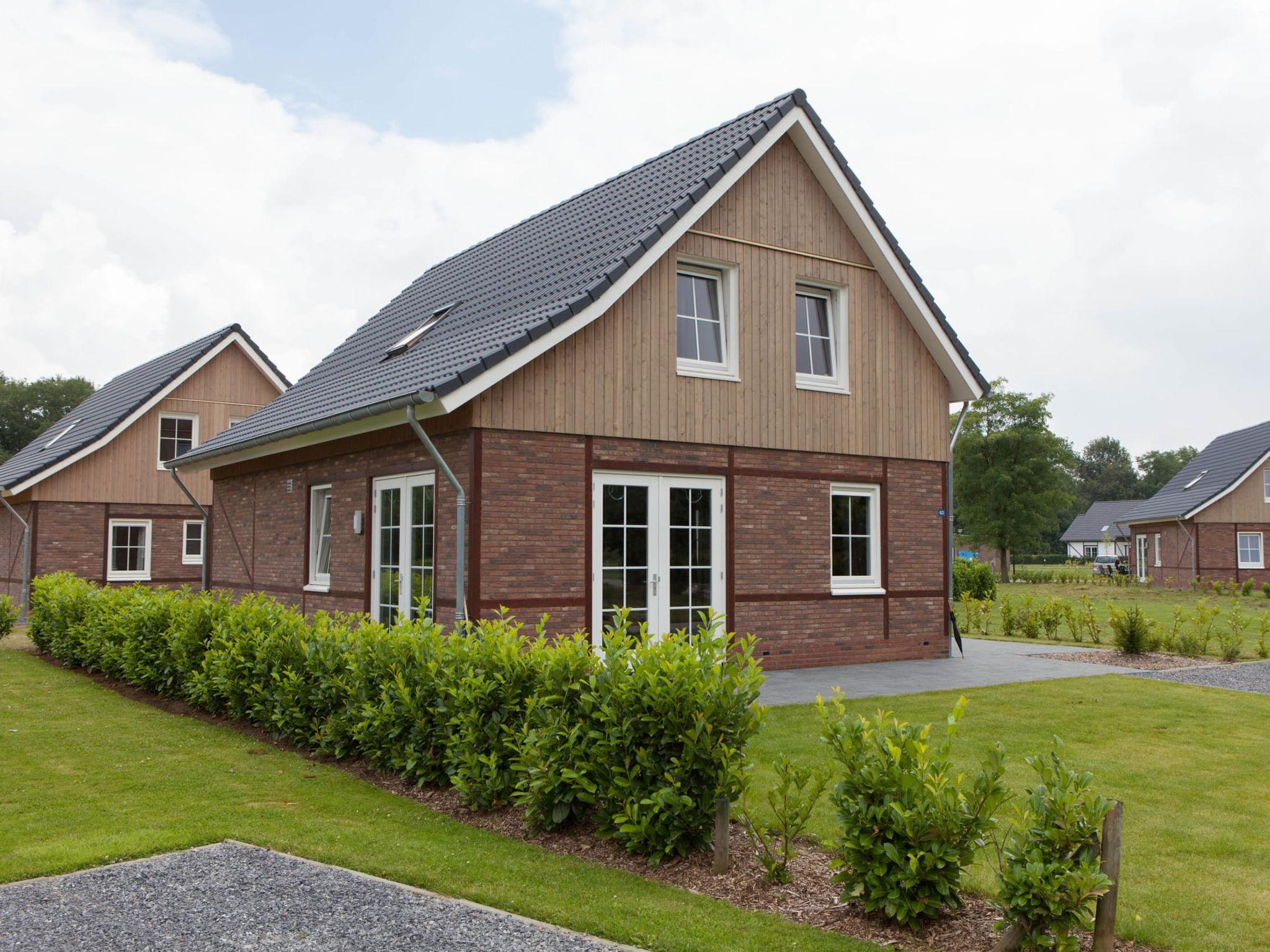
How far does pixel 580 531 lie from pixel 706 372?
8.63 feet

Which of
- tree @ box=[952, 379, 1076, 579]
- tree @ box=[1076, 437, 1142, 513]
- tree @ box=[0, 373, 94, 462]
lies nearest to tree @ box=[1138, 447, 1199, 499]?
tree @ box=[1076, 437, 1142, 513]

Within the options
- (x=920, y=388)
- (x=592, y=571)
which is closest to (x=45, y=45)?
(x=592, y=571)

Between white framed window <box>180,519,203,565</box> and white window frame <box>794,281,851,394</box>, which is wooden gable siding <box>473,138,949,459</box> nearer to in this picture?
white window frame <box>794,281,851,394</box>

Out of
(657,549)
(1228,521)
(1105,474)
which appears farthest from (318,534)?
(1105,474)

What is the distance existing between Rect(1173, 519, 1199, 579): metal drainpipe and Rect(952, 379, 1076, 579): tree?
11.3 metres

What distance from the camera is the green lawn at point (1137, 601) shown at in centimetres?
1984

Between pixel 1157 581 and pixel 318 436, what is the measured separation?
122 ft

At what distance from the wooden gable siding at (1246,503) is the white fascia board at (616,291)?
31.4 meters

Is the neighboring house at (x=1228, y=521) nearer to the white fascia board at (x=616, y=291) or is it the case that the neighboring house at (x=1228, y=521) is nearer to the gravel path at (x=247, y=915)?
the white fascia board at (x=616, y=291)

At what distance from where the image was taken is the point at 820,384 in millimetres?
13594

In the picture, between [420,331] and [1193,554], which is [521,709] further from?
[1193,554]

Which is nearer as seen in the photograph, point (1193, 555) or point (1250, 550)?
point (1250, 550)

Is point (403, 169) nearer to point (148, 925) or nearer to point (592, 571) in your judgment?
point (592, 571)

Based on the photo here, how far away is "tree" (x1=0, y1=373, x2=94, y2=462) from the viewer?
63125mm
